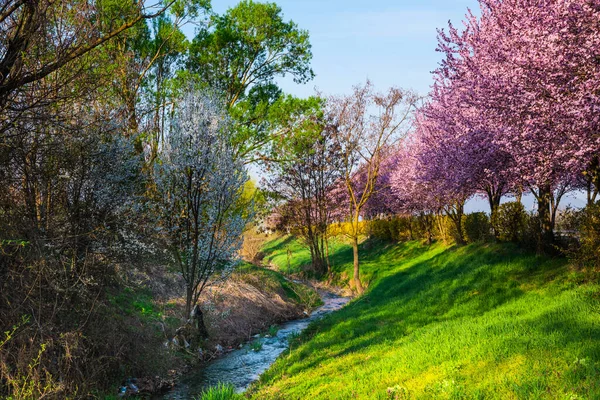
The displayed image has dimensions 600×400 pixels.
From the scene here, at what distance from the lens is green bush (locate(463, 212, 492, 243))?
854 inches

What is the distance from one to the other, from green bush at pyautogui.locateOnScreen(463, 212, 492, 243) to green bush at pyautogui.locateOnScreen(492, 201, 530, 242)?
10.2 ft

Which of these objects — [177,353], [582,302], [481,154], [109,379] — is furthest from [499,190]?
[109,379]

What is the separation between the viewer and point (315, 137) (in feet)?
90.8

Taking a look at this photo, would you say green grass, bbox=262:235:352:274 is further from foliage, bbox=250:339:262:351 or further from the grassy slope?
the grassy slope

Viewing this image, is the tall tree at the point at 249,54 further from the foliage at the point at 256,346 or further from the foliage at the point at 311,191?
the foliage at the point at 256,346

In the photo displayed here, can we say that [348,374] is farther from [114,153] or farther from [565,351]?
[114,153]

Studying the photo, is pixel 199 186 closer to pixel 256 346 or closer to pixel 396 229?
pixel 256 346

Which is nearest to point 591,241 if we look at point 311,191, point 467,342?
point 467,342

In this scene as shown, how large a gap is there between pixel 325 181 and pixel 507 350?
25.4 metres

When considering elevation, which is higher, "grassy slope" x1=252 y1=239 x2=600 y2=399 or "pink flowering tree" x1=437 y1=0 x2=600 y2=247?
"pink flowering tree" x1=437 y1=0 x2=600 y2=247

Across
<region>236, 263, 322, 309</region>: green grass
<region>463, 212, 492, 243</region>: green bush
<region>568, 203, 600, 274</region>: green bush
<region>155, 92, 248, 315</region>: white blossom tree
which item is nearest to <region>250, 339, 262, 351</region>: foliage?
<region>155, 92, 248, 315</region>: white blossom tree

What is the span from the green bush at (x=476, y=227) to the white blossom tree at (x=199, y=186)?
13.4 meters

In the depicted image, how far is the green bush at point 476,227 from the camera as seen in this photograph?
21.7 metres

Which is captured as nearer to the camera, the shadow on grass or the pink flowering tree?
the shadow on grass
